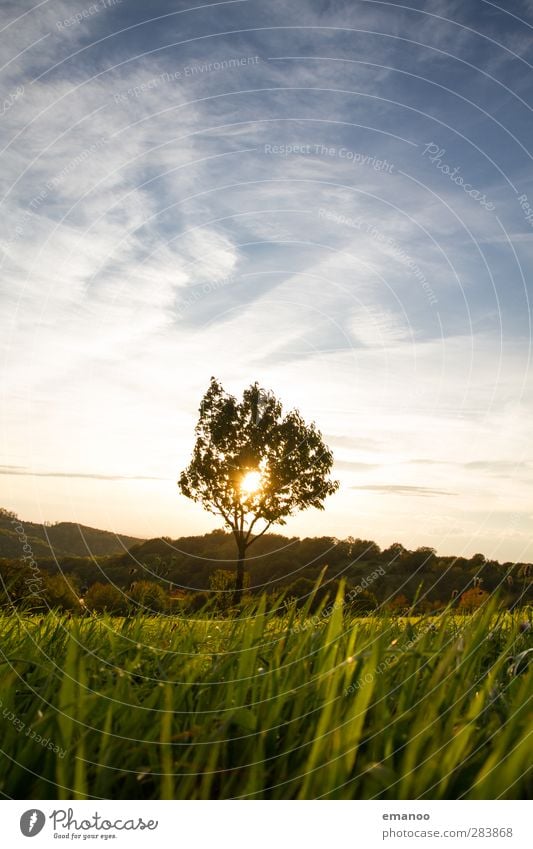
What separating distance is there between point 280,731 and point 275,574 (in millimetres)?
46147

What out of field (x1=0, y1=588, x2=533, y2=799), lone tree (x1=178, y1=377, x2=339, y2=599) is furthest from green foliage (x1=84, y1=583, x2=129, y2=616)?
lone tree (x1=178, y1=377, x2=339, y2=599)

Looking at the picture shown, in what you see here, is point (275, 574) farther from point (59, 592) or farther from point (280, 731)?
point (280, 731)

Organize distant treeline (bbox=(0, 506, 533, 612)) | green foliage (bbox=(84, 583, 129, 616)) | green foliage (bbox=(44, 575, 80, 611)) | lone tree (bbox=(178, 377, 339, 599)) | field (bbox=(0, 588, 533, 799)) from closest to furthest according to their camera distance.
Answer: field (bbox=(0, 588, 533, 799)) < distant treeline (bbox=(0, 506, 533, 612)) < green foliage (bbox=(84, 583, 129, 616)) < green foliage (bbox=(44, 575, 80, 611)) < lone tree (bbox=(178, 377, 339, 599))

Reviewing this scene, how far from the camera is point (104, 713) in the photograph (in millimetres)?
4078

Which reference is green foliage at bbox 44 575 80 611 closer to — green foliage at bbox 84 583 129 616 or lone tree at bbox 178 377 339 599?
green foliage at bbox 84 583 129 616

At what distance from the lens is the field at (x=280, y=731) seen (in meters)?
3.43

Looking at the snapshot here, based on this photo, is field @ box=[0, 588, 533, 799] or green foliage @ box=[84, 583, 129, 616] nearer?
field @ box=[0, 588, 533, 799]

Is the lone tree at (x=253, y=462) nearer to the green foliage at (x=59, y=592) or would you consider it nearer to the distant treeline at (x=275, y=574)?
the distant treeline at (x=275, y=574)

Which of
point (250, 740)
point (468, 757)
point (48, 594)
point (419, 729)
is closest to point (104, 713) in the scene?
point (250, 740)

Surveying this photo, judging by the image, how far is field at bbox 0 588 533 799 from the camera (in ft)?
11.3

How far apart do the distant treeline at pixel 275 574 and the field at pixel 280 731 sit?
2.52 feet

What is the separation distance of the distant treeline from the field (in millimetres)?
767
